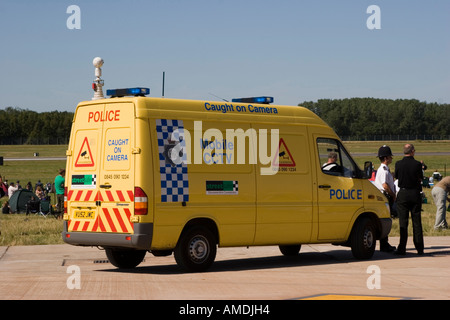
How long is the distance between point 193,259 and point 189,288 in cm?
186

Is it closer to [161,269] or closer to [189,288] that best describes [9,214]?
[161,269]

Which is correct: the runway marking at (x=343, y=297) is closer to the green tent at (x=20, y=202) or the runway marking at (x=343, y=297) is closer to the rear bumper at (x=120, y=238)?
the rear bumper at (x=120, y=238)

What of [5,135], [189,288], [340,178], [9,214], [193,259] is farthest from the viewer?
[5,135]

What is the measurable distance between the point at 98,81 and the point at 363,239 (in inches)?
207

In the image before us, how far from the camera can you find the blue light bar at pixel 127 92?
1150 cm

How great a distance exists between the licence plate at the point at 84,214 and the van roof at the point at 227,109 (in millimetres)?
1597

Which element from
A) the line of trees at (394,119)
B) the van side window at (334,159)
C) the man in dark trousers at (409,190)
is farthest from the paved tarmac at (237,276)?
the line of trees at (394,119)

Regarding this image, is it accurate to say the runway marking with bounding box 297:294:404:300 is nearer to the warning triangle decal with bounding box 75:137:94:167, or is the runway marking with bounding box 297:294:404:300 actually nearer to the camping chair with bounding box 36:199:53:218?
the warning triangle decal with bounding box 75:137:94:167

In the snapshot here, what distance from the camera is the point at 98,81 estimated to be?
13.9 metres

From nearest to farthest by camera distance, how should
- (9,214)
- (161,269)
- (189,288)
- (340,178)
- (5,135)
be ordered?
1. (189,288)
2. (161,269)
3. (340,178)
4. (9,214)
5. (5,135)

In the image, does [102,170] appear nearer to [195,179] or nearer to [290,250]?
[195,179]

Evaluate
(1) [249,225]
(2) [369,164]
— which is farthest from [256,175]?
(2) [369,164]

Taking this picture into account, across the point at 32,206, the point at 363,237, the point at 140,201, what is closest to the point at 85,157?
the point at 140,201

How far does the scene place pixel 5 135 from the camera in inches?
6358
